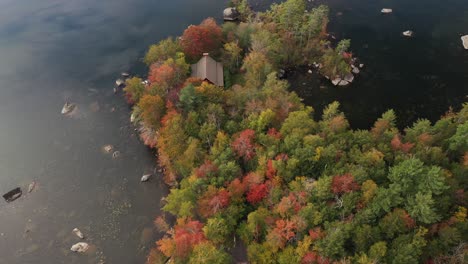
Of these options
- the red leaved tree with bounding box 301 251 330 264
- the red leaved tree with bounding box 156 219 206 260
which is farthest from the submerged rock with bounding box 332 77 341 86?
the red leaved tree with bounding box 156 219 206 260

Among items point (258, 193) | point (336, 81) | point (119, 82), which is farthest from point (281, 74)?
point (258, 193)

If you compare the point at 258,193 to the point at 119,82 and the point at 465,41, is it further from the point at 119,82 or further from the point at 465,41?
the point at 465,41

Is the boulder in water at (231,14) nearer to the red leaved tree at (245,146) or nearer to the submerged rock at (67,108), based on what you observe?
the submerged rock at (67,108)

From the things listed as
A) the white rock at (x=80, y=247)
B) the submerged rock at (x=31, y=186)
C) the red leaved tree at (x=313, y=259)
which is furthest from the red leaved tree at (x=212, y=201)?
the submerged rock at (x=31, y=186)

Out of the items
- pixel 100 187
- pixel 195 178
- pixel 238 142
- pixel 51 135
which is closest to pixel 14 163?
pixel 51 135

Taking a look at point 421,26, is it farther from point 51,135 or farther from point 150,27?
point 51,135

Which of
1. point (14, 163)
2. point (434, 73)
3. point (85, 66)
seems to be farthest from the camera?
point (85, 66)
